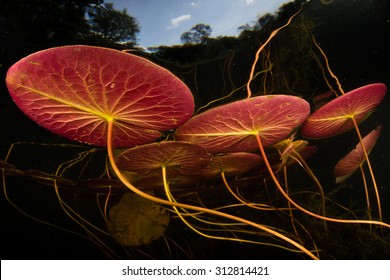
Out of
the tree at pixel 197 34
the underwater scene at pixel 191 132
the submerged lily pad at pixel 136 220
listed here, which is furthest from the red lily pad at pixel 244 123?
the submerged lily pad at pixel 136 220

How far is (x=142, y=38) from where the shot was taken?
0.50 metres

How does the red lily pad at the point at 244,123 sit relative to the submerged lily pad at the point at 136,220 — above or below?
above

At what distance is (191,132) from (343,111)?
0.42 metres

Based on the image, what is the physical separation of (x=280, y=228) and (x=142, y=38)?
2.60 ft

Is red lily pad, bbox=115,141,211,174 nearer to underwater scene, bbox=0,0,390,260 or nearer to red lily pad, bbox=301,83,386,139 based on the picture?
underwater scene, bbox=0,0,390,260

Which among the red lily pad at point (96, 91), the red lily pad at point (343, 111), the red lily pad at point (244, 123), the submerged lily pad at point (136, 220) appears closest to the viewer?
the red lily pad at point (96, 91)

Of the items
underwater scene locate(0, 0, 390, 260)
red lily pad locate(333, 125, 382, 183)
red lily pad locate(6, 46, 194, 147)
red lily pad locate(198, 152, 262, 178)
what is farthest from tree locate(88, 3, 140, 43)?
red lily pad locate(333, 125, 382, 183)

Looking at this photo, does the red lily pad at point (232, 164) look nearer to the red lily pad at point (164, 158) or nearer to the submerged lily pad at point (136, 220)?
the red lily pad at point (164, 158)

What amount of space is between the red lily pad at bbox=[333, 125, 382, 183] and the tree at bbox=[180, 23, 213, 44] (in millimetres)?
665

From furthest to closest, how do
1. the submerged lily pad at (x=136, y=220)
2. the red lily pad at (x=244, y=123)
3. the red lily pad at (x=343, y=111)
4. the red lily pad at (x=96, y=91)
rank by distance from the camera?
the submerged lily pad at (x=136, y=220)
the red lily pad at (x=343, y=111)
the red lily pad at (x=244, y=123)
the red lily pad at (x=96, y=91)

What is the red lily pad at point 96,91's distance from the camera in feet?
1.15

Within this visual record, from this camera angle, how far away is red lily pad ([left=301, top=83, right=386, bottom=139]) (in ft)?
1.92

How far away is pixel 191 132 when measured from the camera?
0.53 metres

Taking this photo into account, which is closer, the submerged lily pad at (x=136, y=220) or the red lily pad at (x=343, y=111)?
the red lily pad at (x=343, y=111)
